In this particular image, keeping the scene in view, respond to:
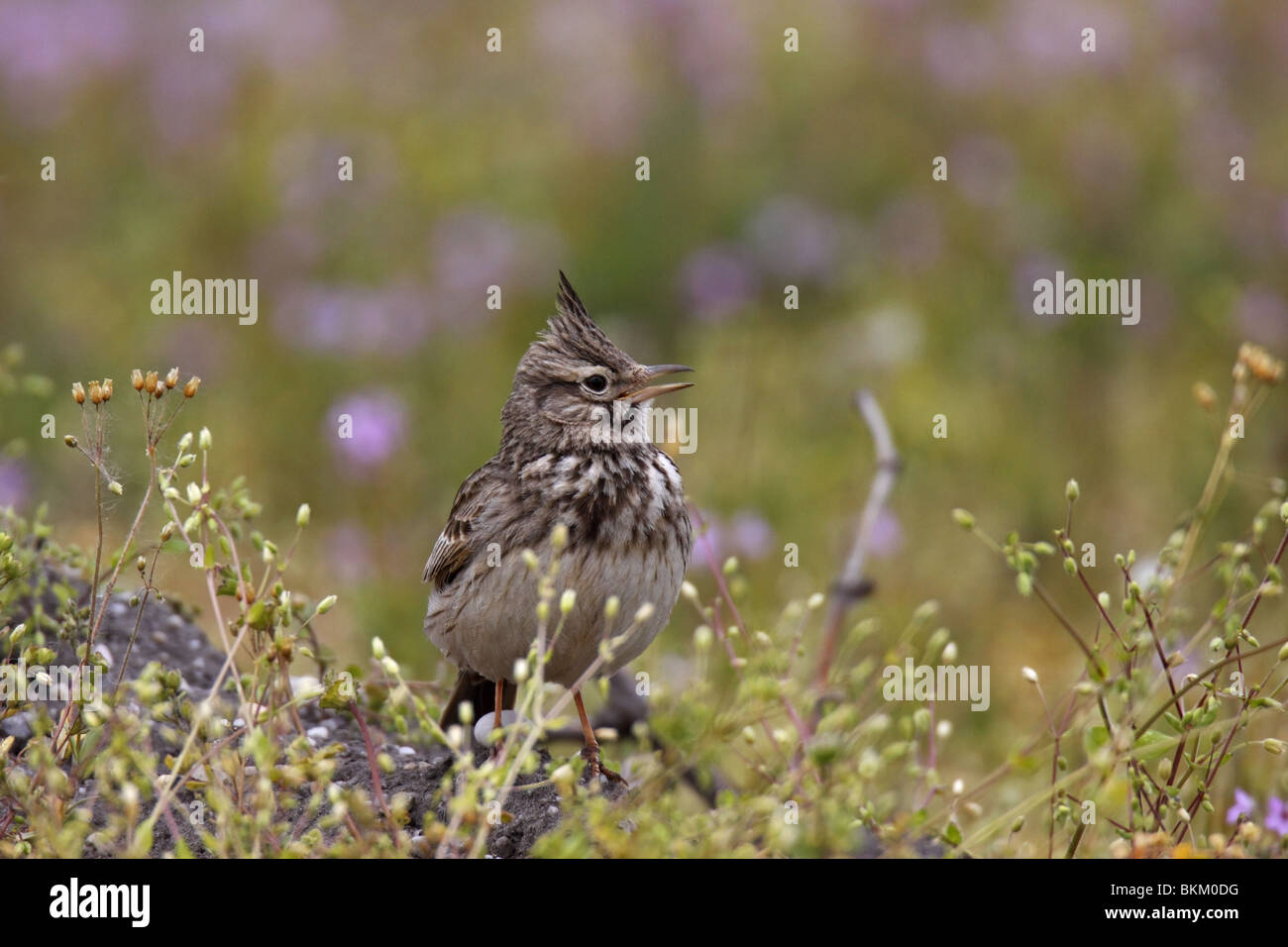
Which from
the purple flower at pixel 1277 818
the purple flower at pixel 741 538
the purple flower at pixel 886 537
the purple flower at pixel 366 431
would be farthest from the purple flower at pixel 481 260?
the purple flower at pixel 1277 818

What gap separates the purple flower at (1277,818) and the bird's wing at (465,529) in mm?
2113

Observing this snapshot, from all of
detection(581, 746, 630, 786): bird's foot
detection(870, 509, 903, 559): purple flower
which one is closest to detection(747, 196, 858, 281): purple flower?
detection(870, 509, 903, 559): purple flower

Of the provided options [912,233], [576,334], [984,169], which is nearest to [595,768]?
[576,334]

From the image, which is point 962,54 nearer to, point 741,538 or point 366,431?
point 741,538

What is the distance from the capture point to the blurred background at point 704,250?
7.20 m

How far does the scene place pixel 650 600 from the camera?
13.4ft

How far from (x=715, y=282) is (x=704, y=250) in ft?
1.58

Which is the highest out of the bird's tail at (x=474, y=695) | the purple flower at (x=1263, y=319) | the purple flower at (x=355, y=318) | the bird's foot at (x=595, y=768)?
the purple flower at (x=355, y=318)

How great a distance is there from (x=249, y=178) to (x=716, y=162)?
3.05 metres

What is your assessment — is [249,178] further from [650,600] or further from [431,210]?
[650,600]

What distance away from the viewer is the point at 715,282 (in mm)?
8992

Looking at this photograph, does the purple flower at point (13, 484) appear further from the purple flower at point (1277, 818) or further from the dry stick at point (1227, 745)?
the purple flower at point (1277, 818)

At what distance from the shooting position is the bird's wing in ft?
14.1

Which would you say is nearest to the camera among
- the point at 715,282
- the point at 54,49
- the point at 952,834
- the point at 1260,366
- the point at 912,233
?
the point at 952,834
